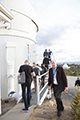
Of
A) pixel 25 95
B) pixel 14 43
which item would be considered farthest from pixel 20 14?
pixel 25 95

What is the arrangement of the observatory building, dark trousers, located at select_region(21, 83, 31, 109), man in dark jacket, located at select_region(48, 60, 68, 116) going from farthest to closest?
the observatory building < dark trousers, located at select_region(21, 83, 31, 109) < man in dark jacket, located at select_region(48, 60, 68, 116)

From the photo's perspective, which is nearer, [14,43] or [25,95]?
[25,95]

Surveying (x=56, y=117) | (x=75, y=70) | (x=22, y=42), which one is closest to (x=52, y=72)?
(x=56, y=117)

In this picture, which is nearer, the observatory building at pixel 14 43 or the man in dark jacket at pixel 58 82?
the man in dark jacket at pixel 58 82

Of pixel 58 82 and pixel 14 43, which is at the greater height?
pixel 14 43

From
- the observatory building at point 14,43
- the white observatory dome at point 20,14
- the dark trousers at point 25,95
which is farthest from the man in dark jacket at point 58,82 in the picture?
the white observatory dome at point 20,14

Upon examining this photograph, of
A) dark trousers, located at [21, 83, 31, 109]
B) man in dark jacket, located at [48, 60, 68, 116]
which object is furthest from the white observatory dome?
man in dark jacket, located at [48, 60, 68, 116]

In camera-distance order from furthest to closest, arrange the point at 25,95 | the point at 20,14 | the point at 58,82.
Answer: the point at 20,14, the point at 25,95, the point at 58,82

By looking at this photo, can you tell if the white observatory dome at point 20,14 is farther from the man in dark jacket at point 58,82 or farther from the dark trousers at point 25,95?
the man in dark jacket at point 58,82

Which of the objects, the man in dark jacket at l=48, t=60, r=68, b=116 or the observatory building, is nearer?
the man in dark jacket at l=48, t=60, r=68, b=116

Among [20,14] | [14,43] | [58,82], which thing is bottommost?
[58,82]

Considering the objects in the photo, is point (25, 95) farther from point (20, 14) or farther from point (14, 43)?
point (20, 14)

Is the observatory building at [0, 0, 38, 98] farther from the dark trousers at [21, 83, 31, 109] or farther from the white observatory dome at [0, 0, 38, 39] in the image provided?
the dark trousers at [21, 83, 31, 109]

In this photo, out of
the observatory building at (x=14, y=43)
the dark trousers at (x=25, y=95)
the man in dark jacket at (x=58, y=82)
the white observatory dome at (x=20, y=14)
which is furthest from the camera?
the white observatory dome at (x=20, y=14)
